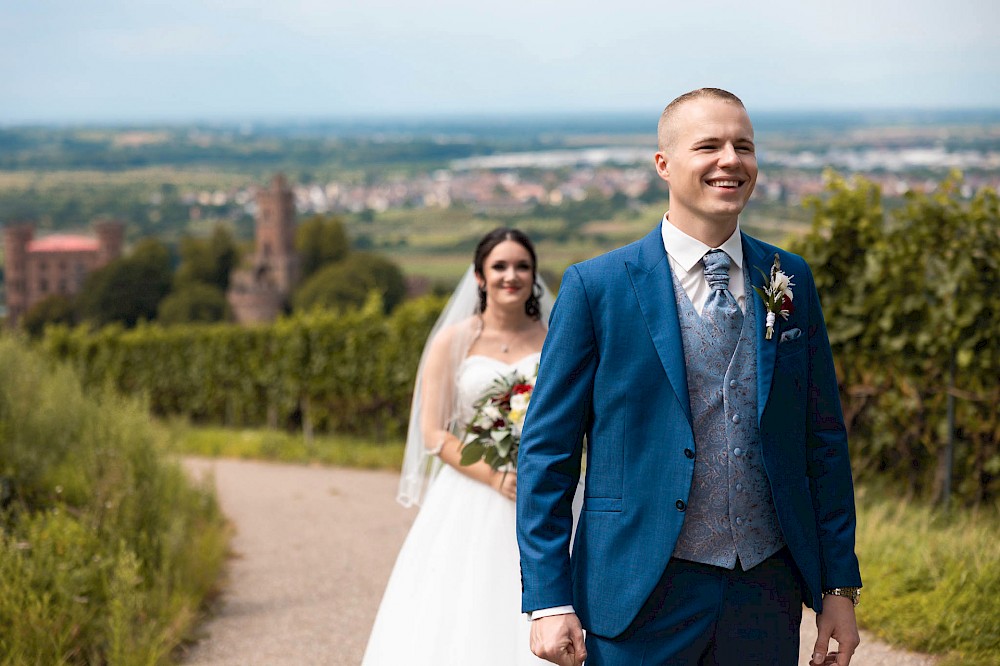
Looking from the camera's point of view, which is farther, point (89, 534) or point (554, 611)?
point (89, 534)

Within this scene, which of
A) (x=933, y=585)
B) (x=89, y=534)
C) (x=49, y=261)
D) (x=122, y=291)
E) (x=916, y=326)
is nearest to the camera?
(x=933, y=585)

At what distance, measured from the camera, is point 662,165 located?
2.28 m

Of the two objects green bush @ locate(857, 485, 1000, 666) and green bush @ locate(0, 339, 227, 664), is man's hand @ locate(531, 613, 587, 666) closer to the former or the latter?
green bush @ locate(857, 485, 1000, 666)

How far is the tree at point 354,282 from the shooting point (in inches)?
3120

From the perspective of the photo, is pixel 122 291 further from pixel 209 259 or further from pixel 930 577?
pixel 930 577

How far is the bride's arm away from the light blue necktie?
2.39m

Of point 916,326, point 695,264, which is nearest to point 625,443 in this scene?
point 695,264

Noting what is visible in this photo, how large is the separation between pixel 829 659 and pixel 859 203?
602 cm

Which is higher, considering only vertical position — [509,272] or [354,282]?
[509,272]

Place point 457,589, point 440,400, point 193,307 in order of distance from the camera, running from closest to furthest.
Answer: point 457,589 < point 440,400 < point 193,307

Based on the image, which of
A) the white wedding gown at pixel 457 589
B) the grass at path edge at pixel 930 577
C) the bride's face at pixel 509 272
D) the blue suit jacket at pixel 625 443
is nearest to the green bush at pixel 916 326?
the grass at path edge at pixel 930 577

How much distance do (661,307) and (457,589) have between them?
238 centimetres

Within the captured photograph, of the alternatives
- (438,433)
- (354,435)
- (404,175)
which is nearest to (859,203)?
(438,433)

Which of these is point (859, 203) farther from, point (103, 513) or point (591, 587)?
point (591, 587)
